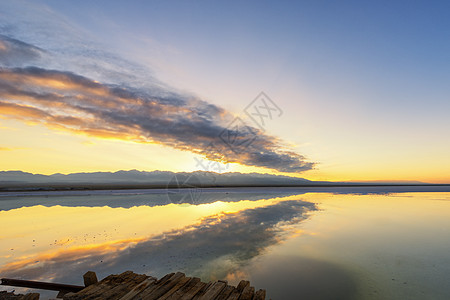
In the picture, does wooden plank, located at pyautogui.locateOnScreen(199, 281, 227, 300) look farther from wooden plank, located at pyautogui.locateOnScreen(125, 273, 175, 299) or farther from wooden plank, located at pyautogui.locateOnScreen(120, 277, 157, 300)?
wooden plank, located at pyautogui.locateOnScreen(120, 277, 157, 300)

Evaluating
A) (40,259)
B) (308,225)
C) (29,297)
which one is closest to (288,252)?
(308,225)

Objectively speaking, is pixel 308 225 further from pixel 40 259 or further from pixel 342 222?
pixel 40 259

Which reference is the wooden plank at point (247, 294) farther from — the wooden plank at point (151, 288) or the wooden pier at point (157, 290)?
the wooden plank at point (151, 288)

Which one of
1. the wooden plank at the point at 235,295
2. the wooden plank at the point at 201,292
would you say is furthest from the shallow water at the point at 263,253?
the wooden plank at the point at 201,292

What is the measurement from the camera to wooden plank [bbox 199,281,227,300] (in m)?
5.13

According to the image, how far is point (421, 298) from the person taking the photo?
6480 mm

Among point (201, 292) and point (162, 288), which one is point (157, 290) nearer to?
point (162, 288)

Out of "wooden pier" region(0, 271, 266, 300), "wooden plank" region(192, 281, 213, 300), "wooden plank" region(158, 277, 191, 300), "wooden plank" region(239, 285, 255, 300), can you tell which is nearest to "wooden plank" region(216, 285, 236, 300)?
"wooden pier" region(0, 271, 266, 300)

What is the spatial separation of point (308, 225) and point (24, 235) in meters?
18.2

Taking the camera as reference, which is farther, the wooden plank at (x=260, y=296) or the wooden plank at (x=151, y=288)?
the wooden plank at (x=151, y=288)

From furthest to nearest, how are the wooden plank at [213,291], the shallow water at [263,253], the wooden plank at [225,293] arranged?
the shallow water at [263,253] → the wooden plank at [225,293] → the wooden plank at [213,291]

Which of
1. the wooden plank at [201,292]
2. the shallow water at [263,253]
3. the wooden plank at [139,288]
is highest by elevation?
the wooden plank at [139,288]

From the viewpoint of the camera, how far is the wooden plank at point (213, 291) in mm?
5133

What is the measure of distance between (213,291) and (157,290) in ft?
4.78
